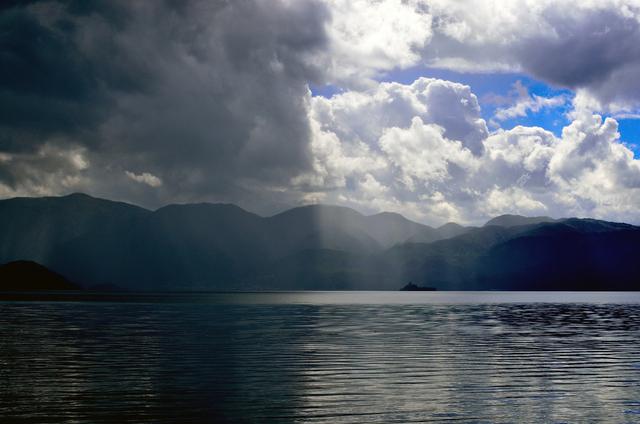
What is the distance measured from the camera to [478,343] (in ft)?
192

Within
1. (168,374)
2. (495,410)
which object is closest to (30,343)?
(168,374)

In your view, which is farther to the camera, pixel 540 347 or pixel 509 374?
pixel 540 347

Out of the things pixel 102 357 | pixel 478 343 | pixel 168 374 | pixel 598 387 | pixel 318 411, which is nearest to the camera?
pixel 318 411

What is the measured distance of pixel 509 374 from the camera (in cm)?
3734

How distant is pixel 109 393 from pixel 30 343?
3070 centimetres

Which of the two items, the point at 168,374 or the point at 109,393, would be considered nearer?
the point at 109,393

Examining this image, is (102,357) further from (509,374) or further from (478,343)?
(478,343)

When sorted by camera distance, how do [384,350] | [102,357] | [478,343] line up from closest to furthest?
[102,357] → [384,350] → [478,343]

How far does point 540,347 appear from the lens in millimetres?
54906

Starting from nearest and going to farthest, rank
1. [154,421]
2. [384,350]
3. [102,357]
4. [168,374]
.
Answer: [154,421]
[168,374]
[102,357]
[384,350]

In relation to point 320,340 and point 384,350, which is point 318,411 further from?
point 320,340

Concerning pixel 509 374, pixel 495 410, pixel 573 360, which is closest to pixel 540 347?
pixel 573 360

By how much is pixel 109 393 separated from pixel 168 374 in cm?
686

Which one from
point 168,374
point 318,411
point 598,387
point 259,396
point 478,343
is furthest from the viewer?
point 478,343
